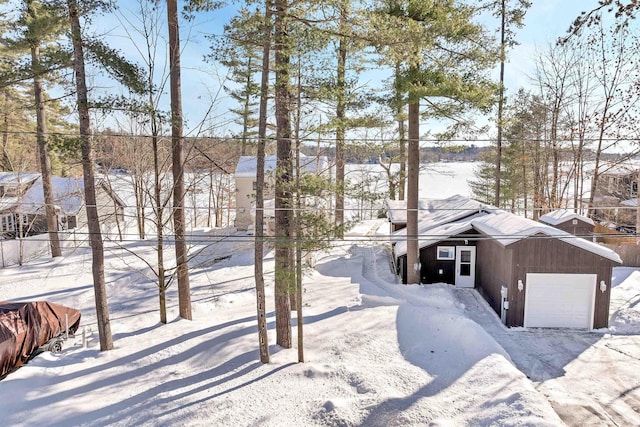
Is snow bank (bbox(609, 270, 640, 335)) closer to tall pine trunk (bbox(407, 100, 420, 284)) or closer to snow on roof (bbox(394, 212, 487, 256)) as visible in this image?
snow on roof (bbox(394, 212, 487, 256))

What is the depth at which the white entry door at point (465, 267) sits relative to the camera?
14.6 meters

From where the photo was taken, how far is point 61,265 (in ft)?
54.4

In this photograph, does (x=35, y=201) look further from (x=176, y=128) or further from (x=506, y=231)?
(x=506, y=231)

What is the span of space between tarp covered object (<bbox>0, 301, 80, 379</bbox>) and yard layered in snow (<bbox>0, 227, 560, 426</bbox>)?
316mm

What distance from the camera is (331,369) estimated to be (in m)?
7.94

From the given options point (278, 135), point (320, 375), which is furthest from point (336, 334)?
point (278, 135)

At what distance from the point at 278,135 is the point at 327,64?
6.26 ft

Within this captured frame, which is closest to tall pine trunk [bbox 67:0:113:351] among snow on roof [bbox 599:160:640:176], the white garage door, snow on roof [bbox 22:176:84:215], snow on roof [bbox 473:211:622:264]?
snow on roof [bbox 473:211:622:264]

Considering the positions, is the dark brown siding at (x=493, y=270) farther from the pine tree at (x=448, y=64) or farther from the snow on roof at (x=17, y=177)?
the snow on roof at (x=17, y=177)

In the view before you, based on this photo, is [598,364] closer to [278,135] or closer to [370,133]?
[278,135]

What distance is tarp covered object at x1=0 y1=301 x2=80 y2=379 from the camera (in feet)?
24.8

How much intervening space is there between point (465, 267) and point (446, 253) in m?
0.92

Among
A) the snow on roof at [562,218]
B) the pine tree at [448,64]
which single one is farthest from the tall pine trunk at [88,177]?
the snow on roof at [562,218]

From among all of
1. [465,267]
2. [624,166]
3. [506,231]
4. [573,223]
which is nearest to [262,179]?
[506,231]
